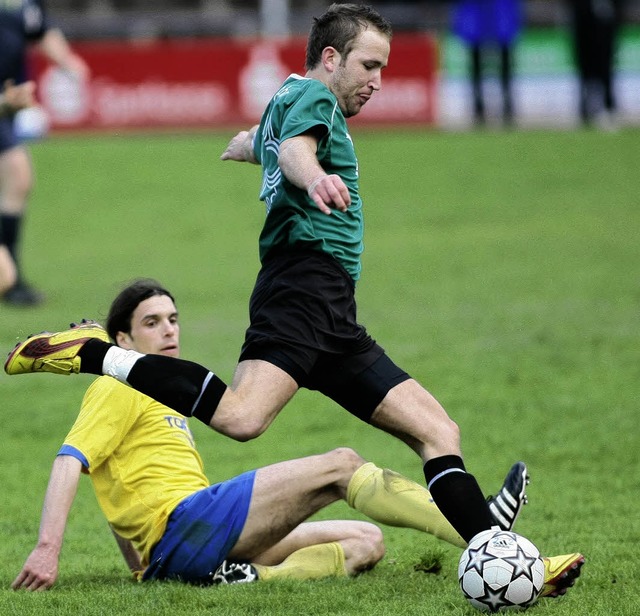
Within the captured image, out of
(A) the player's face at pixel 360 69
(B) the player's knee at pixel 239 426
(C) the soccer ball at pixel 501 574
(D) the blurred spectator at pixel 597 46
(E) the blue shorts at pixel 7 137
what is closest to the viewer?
(C) the soccer ball at pixel 501 574

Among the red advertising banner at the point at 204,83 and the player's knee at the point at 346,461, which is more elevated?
the red advertising banner at the point at 204,83

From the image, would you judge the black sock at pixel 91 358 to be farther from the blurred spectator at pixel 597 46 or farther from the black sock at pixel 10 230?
the blurred spectator at pixel 597 46

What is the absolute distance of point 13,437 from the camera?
8.18 meters

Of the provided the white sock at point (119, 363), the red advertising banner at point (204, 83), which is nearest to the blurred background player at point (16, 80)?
the white sock at point (119, 363)

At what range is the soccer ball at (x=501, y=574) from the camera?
4371 millimetres

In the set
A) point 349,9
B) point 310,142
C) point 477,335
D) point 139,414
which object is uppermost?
point 349,9

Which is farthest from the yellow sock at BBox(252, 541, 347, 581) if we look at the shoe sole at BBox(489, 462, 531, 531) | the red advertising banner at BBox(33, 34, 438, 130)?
the red advertising banner at BBox(33, 34, 438, 130)

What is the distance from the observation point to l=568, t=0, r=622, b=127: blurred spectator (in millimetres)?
21781

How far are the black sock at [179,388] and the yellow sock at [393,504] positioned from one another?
0.75m

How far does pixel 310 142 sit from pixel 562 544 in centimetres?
215

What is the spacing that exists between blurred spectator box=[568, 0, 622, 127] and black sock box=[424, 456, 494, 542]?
1798cm

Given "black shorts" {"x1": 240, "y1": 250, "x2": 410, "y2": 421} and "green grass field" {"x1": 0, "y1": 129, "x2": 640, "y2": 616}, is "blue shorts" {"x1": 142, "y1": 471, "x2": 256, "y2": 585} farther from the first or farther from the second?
"black shorts" {"x1": 240, "y1": 250, "x2": 410, "y2": 421}

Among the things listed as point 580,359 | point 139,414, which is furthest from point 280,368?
point 580,359

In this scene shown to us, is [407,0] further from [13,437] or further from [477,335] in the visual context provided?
[13,437]
